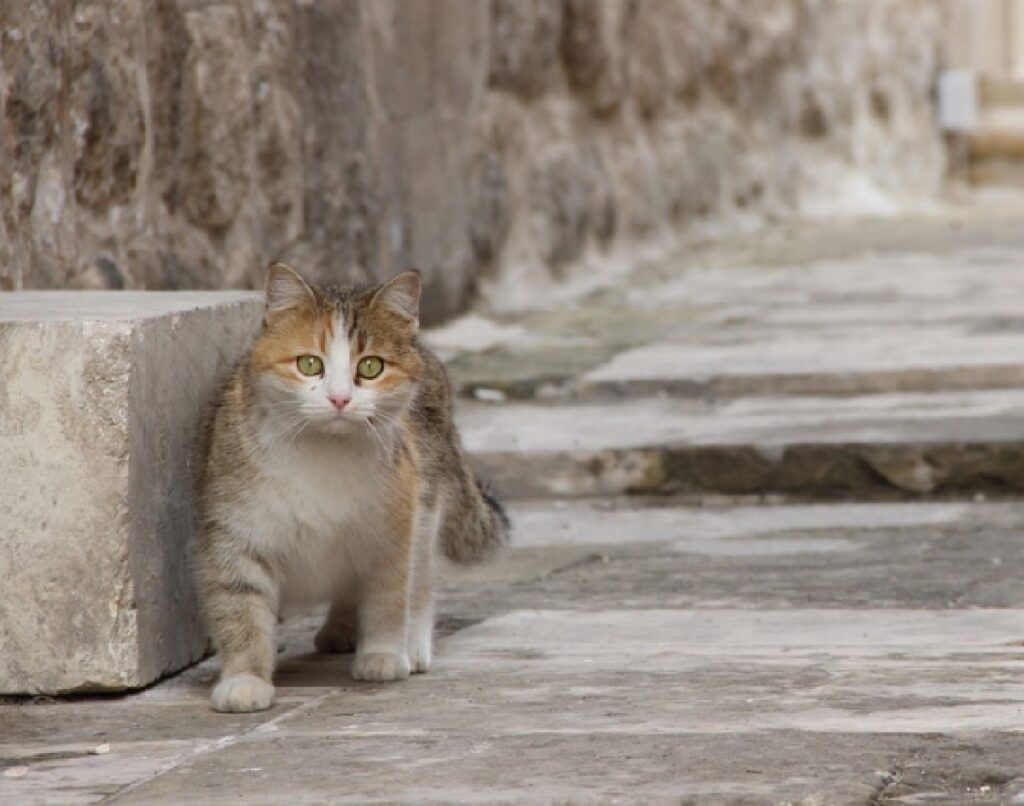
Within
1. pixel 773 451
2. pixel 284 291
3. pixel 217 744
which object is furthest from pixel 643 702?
pixel 773 451

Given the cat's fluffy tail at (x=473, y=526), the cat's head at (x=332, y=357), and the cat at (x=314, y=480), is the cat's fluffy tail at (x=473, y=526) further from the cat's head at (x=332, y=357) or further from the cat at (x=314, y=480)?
the cat's head at (x=332, y=357)

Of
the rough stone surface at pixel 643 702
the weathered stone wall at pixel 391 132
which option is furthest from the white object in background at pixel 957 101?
the rough stone surface at pixel 643 702

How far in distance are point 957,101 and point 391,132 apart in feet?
24.9

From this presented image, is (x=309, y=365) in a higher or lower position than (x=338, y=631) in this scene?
higher

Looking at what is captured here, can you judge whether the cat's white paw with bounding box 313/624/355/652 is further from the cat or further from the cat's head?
the cat's head

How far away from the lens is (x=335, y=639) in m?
3.19

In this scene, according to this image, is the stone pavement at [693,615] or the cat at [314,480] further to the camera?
the cat at [314,480]

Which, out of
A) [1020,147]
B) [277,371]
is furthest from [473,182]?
[1020,147]

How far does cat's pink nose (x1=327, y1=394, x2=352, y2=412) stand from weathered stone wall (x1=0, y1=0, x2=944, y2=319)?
115cm

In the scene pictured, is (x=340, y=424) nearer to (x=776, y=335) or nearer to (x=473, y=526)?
(x=473, y=526)

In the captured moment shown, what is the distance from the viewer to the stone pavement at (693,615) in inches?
87.4

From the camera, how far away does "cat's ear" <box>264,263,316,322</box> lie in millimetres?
2816

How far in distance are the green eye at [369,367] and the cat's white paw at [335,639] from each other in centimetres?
56

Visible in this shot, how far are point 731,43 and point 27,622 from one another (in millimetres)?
7369
